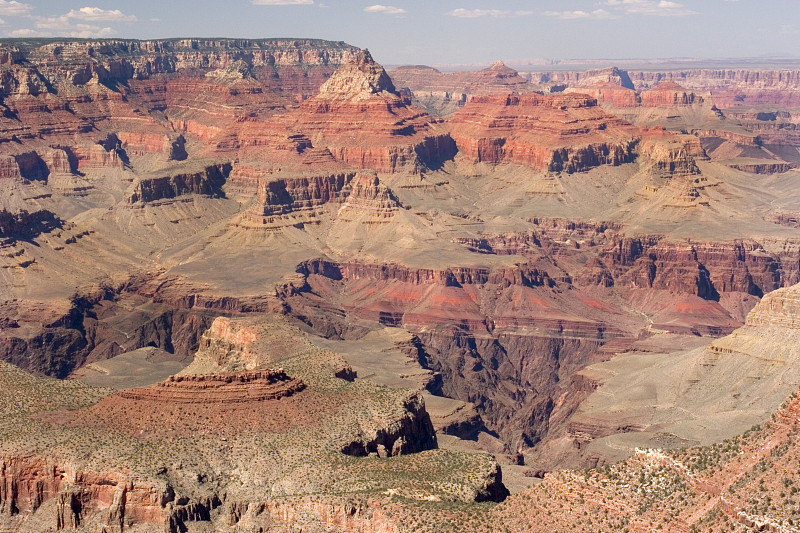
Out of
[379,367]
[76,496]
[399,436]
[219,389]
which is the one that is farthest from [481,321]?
[76,496]

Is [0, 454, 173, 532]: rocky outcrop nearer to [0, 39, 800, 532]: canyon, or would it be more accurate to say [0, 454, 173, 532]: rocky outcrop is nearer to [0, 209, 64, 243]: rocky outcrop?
[0, 39, 800, 532]: canyon

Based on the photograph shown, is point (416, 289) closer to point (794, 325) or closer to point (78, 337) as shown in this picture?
point (78, 337)

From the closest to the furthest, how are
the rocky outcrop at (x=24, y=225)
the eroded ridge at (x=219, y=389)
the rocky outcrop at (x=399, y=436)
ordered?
the rocky outcrop at (x=399, y=436)
the eroded ridge at (x=219, y=389)
the rocky outcrop at (x=24, y=225)

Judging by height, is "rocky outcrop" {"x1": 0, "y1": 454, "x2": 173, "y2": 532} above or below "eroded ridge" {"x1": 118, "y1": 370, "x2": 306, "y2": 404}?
below

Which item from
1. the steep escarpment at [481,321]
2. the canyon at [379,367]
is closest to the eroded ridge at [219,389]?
the canyon at [379,367]

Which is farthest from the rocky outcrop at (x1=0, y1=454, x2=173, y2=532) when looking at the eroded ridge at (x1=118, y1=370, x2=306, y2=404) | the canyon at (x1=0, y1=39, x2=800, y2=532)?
the eroded ridge at (x1=118, y1=370, x2=306, y2=404)

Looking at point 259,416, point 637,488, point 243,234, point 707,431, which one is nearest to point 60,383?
point 259,416

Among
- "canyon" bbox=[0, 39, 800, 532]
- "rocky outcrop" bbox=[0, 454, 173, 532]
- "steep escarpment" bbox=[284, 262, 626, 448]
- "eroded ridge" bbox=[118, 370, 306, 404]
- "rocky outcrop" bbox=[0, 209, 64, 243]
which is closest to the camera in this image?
"canyon" bbox=[0, 39, 800, 532]

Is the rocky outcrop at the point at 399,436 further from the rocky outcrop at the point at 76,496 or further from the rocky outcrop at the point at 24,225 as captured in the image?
the rocky outcrop at the point at 24,225

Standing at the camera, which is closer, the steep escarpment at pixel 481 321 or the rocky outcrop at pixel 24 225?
the steep escarpment at pixel 481 321

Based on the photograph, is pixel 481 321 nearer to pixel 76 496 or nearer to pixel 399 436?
pixel 399 436

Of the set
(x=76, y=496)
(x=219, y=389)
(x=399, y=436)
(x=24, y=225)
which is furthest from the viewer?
(x=24, y=225)

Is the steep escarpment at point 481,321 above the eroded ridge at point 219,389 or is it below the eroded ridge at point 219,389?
below
